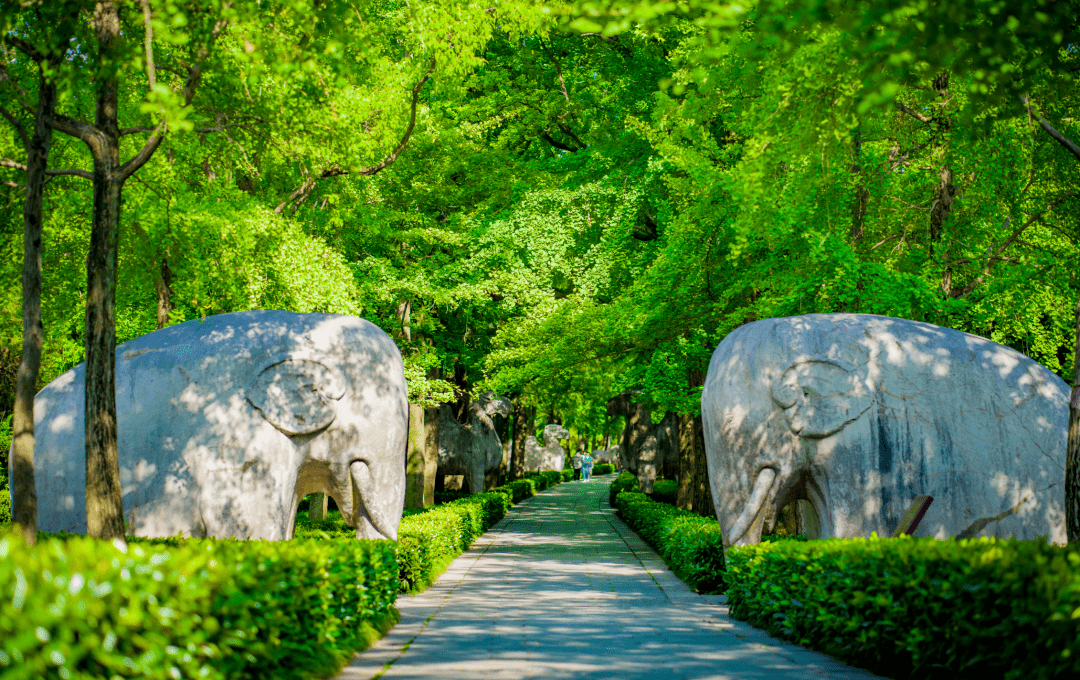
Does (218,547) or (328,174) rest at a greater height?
(328,174)

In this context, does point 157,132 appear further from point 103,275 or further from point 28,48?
point 28,48

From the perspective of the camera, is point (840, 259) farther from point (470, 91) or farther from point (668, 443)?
point (668, 443)

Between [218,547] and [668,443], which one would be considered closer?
[218,547]

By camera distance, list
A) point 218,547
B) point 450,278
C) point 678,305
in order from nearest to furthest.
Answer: point 218,547 → point 678,305 → point 450,278

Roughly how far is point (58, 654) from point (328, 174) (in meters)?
9.87

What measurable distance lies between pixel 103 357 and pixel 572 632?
4.66m

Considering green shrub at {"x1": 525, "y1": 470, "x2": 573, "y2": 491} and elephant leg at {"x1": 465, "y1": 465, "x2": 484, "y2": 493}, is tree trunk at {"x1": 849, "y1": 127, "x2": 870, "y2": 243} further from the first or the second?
green shrub at {"x1": 525, "y1": 470, "x2": 573, "y2": 491}

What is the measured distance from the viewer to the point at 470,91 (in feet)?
70.7

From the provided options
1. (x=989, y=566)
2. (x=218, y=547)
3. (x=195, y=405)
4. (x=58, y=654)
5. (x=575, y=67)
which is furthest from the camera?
(x=575, y=67)

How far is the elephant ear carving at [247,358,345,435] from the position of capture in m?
7.73

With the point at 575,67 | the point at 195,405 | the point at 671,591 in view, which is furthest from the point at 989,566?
the point at 575,67

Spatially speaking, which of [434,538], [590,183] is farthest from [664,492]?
[434,538]

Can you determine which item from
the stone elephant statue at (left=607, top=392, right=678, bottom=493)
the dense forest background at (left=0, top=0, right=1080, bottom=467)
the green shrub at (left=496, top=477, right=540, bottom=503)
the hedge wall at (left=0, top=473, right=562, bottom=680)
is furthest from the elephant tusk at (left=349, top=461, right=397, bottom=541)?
the stone elephant statue at (left=607, top=392, right=678, bottom=493)

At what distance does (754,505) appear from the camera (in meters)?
8.34
